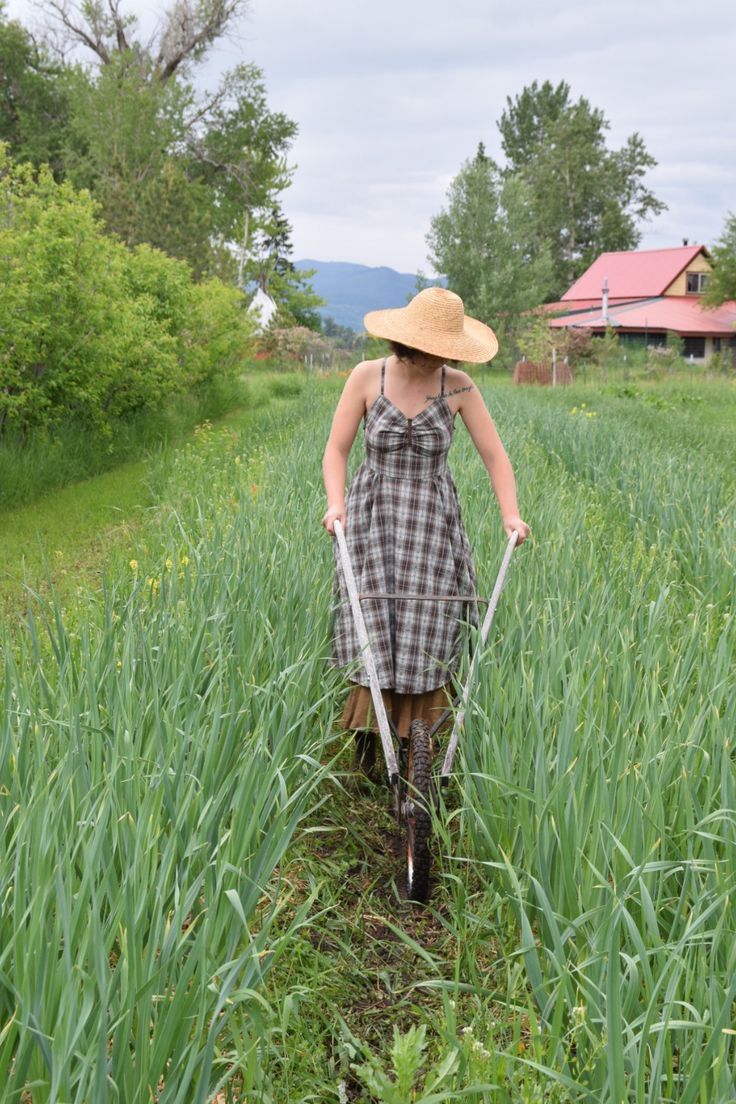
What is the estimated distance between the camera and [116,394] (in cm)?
923

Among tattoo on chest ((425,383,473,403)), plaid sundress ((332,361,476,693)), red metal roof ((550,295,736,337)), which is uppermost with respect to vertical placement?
red metal roof ((550,295,736,337))

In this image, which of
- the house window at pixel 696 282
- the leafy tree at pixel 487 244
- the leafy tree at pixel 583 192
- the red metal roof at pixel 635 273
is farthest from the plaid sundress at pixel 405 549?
the leafy tree at pixel 583 192

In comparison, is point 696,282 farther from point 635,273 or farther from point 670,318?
point 670,318

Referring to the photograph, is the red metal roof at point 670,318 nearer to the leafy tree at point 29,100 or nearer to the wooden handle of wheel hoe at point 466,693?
the leafy tree at point 29,100

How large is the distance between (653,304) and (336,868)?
3742cm

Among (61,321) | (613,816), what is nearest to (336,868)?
(613,816)

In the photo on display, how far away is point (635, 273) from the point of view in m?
40.0

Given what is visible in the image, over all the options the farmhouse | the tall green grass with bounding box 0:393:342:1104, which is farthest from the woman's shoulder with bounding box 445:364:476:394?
the farmhouse

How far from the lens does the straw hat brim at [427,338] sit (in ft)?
8.16

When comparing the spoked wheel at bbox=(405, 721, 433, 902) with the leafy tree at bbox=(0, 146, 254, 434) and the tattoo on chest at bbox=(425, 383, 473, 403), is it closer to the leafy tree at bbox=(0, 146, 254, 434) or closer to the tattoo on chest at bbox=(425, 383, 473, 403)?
the tattoo on chest at bbox=(425, 383, 473, 403)

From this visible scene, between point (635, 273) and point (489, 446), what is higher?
point (635, 273)

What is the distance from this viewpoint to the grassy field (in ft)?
4.34

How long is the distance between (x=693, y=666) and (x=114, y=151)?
2491 centimetres

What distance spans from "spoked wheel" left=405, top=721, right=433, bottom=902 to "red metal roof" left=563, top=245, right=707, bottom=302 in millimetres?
38906
